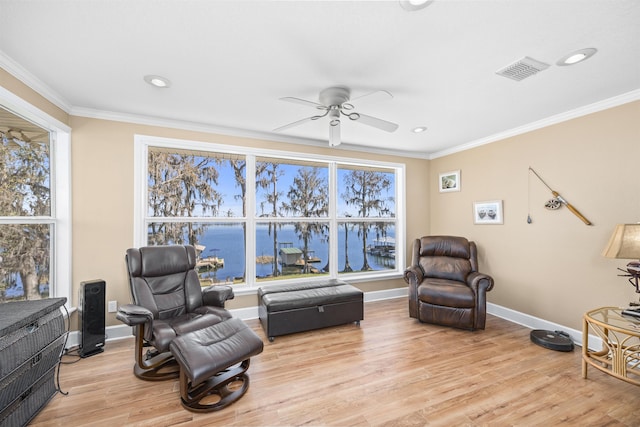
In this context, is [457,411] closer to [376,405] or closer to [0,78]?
[376,405]

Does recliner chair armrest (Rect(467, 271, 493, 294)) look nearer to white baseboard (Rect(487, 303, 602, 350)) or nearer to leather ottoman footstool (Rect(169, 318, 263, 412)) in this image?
white baseboard (Rect(487, 303, 602, 350))

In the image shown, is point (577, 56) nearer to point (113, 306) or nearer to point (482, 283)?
point (482, 283)

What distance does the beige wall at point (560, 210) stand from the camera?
2641 millimetres

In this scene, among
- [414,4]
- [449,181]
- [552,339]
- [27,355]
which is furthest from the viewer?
[449,181]

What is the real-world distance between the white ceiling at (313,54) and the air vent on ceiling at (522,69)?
0.16ft

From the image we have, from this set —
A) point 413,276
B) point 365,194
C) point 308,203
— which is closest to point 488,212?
point 413,276

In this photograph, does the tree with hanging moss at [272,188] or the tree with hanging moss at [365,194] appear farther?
the tree with hanging moss at [365,194]

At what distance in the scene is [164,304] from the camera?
103 inches

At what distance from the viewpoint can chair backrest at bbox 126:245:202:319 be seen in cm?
255

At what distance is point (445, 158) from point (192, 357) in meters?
4.62

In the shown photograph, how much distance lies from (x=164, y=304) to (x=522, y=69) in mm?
3754

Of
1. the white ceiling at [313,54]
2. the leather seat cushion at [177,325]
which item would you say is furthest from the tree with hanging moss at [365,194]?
the leather seat cushion at [177,325]

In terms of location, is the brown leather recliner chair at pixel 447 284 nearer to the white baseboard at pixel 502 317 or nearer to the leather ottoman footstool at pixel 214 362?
the white baseboard at pixel 502 317

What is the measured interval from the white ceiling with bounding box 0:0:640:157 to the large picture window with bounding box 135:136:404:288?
72 centimetres
